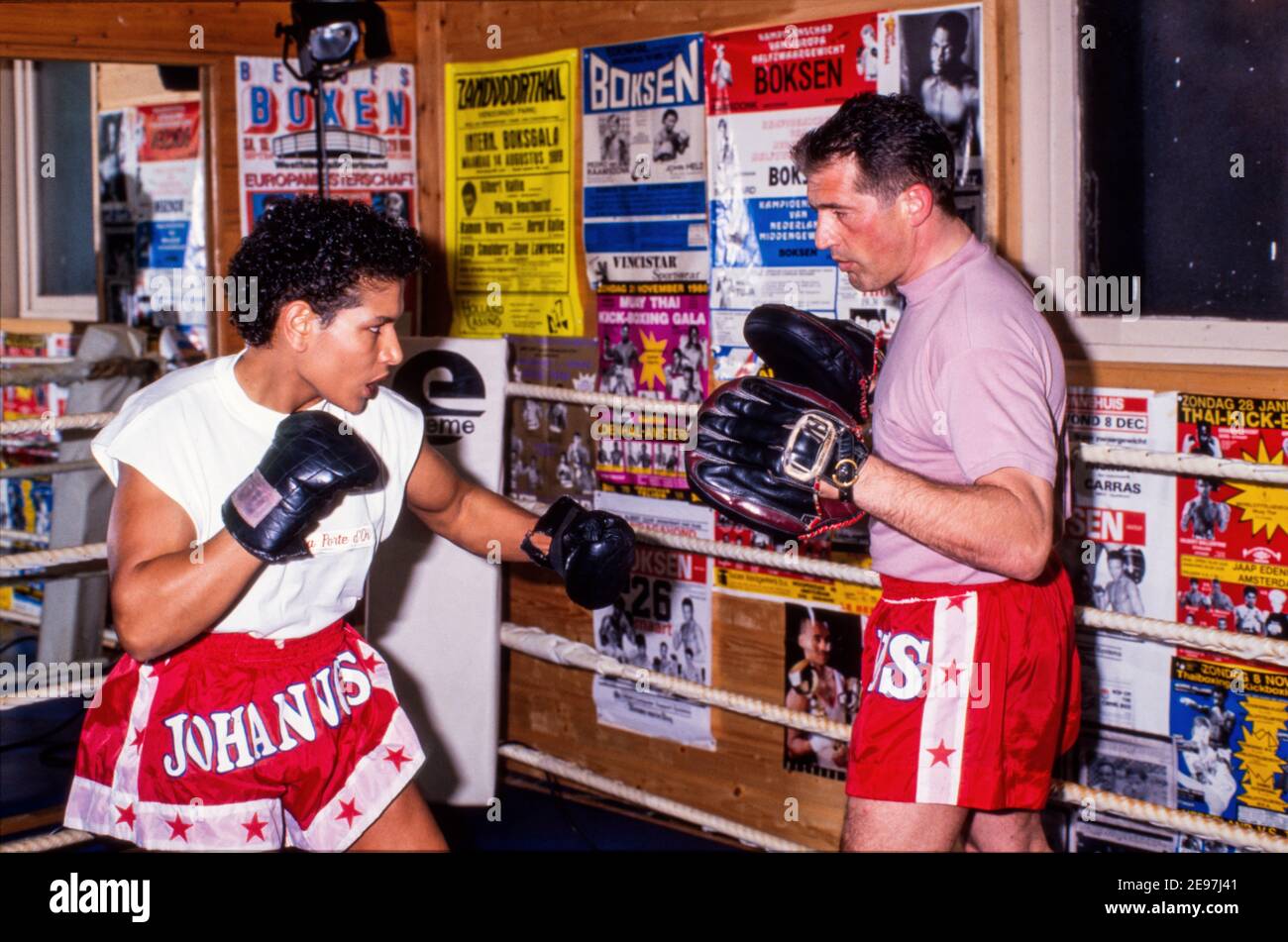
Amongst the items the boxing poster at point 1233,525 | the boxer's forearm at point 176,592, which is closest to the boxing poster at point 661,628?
the boxing poster at point 1233,525

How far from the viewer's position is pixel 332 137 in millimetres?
3588

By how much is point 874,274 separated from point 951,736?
67 cm

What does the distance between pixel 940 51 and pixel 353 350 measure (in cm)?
146

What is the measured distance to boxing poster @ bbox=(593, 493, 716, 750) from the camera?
130 inches

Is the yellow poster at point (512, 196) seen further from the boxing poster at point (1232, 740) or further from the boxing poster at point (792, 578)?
the boxing poster at point (1232, 740)

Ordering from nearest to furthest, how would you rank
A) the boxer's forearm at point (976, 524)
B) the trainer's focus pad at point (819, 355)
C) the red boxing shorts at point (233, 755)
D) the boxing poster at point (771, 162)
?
the boxer's forearm at point (976, 524) → the red boxing shorts at point (233, 755) → the trainer's focus pad at point (819, 355) → the boxing poster at point (771, 162)

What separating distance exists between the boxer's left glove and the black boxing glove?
1.27 feet

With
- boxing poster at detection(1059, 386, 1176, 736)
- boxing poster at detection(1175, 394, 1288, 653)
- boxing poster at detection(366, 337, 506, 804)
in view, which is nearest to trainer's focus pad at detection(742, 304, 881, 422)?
boxing poster at detection(1059, 386, 1176, 736)

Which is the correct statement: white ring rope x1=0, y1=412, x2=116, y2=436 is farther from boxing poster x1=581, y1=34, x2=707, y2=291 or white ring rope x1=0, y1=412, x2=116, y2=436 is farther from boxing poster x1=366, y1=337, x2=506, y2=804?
boxing poster x1=581, y1=34, x2=707, y2=291

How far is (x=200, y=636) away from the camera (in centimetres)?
192

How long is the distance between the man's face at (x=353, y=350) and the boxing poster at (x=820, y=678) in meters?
1.43

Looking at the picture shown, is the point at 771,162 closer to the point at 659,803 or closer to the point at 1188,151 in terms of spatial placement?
the point at 1188,151

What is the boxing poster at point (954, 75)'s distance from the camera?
269cm
